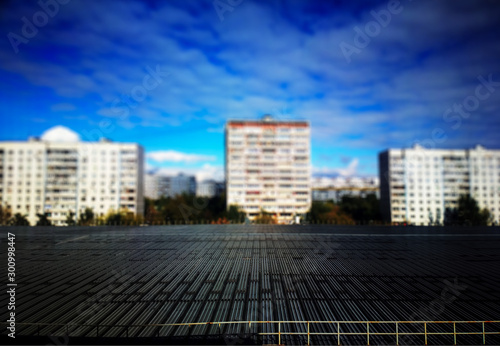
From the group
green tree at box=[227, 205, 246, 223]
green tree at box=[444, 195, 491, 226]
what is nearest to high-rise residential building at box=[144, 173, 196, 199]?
green tree at box=[227, 205, 246, 223]

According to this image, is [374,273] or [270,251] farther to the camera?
[270,251]

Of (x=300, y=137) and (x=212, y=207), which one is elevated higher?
(x=300, y=137)

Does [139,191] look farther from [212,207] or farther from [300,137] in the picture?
[300,137]

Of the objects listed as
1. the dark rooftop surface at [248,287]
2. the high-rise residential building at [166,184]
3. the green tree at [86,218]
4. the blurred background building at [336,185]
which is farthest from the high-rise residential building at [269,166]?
the high-rise residential building at [166,184]

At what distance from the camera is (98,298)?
31.7 ft

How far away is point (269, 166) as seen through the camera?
60938mm

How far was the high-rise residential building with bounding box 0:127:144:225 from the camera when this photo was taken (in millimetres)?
56094

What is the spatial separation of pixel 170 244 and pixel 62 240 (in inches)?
294

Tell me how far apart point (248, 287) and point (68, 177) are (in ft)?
196

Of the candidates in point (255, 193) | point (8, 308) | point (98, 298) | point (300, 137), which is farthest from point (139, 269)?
point (300, 137)

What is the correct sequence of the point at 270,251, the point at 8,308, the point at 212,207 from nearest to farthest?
the point at 8,308 < the point at 270,251 < the point at 212,207

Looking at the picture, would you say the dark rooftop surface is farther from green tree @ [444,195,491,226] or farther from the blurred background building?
the blurred background building

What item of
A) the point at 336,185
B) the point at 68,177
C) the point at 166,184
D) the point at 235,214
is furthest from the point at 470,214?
the point at 166,184

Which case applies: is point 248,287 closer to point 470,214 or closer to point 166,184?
point 470,214
